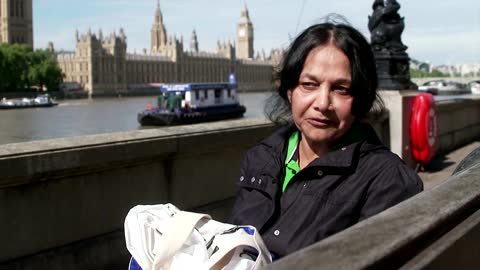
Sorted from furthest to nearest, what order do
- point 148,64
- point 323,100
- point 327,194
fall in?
point 148,64
point 323,100
point 327,194

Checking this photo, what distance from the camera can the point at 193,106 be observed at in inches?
1550

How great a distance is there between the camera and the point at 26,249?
9.45ft

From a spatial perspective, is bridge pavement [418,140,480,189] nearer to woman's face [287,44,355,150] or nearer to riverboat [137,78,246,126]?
woman's face [287,44,355,150]

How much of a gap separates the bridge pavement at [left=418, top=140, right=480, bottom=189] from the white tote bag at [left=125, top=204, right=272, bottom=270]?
17.8 ft

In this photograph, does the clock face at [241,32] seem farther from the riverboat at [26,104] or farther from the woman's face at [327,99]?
the woman's face at [327,99]

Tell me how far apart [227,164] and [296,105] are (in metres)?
2.51

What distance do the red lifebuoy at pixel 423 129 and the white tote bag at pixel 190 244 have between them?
20.5 ft

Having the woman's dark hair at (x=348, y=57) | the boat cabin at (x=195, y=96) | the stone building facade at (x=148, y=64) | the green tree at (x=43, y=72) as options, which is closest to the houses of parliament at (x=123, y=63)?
the stone building facade at (x=148, y=64)

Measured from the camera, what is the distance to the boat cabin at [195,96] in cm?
3903

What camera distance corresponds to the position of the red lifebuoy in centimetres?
739

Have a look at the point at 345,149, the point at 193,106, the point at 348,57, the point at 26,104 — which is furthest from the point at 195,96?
the point at 345,149

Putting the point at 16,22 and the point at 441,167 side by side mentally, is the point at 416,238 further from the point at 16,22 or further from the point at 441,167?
the point at 16,22

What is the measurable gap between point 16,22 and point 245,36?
63.5 meters

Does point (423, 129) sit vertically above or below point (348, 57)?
below
